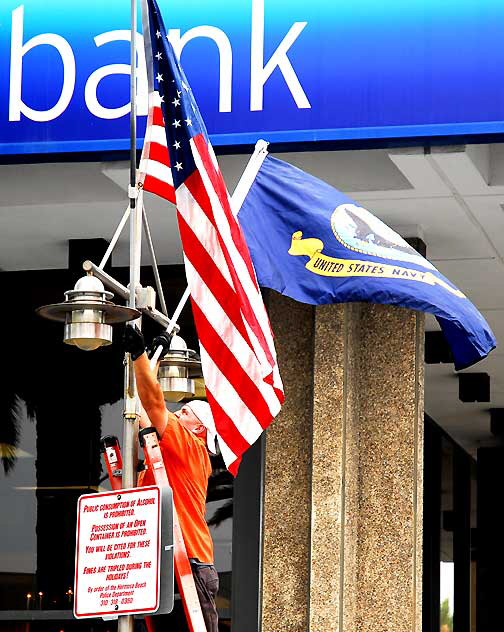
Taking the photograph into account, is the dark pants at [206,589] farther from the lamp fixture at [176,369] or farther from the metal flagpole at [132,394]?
the metal flagpole at [132,394]

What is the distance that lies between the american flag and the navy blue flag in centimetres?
177

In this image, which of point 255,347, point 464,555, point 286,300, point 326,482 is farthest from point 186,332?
point 464,555

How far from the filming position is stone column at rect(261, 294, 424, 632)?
402 inches

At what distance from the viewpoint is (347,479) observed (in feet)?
34.0

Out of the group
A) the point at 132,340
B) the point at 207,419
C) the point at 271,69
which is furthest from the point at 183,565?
the point at 271,69

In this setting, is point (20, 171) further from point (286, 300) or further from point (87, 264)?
point (87, 264)

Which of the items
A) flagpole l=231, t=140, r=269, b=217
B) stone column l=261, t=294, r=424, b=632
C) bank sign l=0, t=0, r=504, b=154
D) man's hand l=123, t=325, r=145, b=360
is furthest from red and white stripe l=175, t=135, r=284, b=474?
stone column l=261, t=294, r=424, b=632

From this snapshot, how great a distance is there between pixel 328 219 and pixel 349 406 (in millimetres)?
1716

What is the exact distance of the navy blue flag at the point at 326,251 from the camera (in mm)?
9242

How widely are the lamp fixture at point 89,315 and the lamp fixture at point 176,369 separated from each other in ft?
4.04

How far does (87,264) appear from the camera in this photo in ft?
23.0

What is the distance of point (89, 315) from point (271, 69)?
9.86ft

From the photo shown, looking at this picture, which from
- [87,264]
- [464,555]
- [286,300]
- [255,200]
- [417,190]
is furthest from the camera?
[464,555]

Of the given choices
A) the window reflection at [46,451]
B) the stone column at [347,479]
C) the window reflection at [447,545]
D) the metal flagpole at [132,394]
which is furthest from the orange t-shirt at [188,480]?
the window reflection at [447,545]
